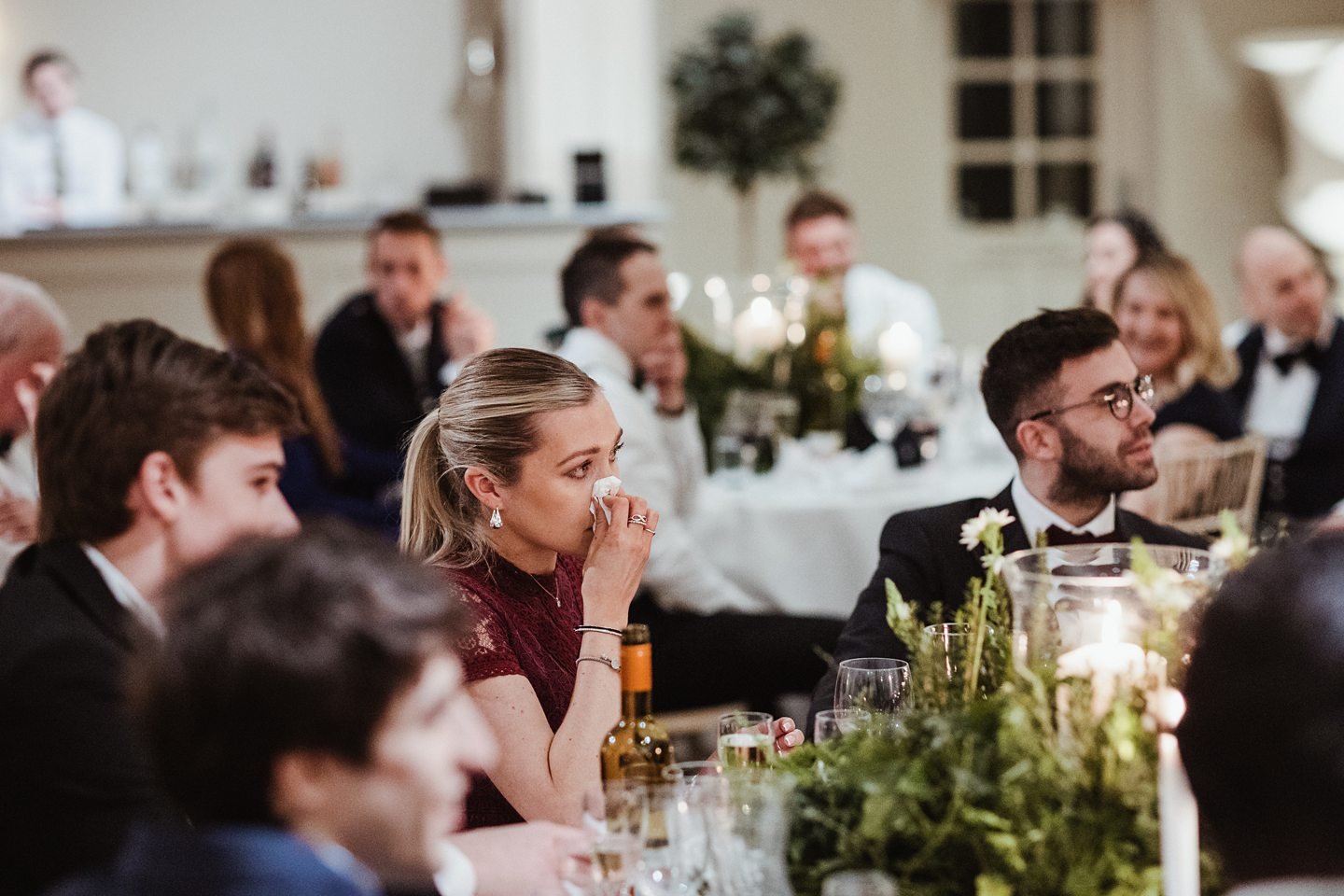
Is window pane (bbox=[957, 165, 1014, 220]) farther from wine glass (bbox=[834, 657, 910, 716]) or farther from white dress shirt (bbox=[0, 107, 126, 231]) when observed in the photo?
wine glass (bbox=[834, 657, 910, 716])

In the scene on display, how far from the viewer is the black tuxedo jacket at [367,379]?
485 centimetres

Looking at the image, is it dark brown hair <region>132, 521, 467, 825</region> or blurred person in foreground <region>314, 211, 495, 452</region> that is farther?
blurred person in foreground <region>314, 211, 495, 452</region>

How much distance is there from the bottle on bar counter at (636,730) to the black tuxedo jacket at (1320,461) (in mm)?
3235

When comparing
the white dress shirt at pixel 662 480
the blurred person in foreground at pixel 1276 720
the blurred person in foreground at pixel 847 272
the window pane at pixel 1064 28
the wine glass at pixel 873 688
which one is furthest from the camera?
the window pane at pixel 1064 28

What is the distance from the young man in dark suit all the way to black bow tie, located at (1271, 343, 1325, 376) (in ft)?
12.1

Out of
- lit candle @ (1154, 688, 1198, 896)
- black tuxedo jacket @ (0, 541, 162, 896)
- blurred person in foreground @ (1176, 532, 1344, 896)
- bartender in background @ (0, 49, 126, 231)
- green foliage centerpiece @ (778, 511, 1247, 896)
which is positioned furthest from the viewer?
bartender in background @ (0, 49, 126, 231)

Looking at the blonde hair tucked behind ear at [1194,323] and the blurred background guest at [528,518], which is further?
the blonde hair tucked behind ear at [1194,323]

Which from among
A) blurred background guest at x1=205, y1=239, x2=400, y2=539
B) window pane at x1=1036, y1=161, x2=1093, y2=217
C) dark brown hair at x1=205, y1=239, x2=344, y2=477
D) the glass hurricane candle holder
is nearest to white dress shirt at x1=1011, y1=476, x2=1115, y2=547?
the glass hurricane candle holder

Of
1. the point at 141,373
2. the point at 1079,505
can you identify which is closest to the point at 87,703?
the point at 141,373

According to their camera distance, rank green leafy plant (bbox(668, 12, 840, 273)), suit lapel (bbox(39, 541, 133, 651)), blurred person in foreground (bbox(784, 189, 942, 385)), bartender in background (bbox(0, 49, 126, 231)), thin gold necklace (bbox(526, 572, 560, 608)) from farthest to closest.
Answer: green leafy plant (bbox(668, 12, 840, 273)), bartender in background (bbox(0, 49, 126, 231)), blurred person in foreground (bbox(784, 189, 942, 385)), thin gold necklace (bbox(526, 572, 560, 608)), suit lapel (bbox(39, 541, 133, 651))

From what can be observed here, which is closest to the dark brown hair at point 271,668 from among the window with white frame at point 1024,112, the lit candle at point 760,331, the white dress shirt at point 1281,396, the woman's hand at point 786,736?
the woman's hand at point 786,736

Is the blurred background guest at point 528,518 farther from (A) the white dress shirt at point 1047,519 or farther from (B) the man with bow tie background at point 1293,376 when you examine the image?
(B) the man with bow tie background at point 1293,376

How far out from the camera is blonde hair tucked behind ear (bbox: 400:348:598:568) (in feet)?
6.70

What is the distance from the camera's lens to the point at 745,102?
7527 millimetres
